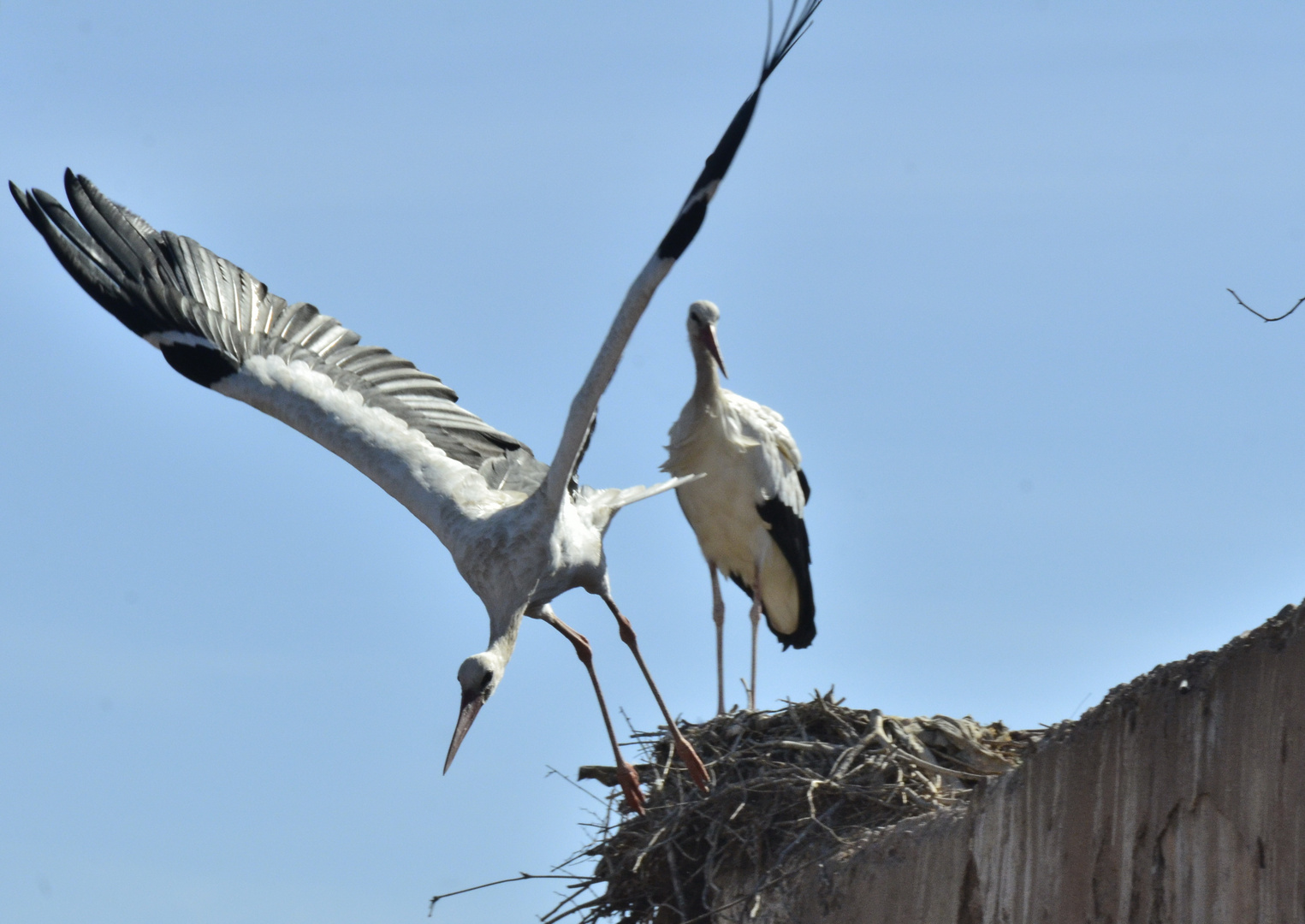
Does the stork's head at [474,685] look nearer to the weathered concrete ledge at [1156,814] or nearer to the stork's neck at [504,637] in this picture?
the stork's neck at [504,637]

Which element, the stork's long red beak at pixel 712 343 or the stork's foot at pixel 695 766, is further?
the stork's long red beak at pixel 712 343

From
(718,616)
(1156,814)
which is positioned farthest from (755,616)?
(1156,814)

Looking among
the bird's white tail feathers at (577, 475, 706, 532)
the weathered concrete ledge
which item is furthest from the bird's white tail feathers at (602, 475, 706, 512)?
the weathered concrete ledge

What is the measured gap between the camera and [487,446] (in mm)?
8297

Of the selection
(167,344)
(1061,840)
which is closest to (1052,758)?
(1061,840)

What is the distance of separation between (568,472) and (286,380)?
6.32 ft

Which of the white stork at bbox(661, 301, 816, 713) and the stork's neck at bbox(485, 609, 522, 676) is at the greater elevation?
the white stork at bbox(661, 301, 816, 713)

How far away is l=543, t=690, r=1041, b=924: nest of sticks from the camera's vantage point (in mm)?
6348

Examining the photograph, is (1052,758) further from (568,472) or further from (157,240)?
(157,240)

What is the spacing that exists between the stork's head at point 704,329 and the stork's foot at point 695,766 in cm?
251

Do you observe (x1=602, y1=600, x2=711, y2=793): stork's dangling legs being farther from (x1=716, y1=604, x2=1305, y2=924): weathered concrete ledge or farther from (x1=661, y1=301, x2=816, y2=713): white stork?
(x1=716, y1=604, x2=1305, y2=924): weathered concrete ledge

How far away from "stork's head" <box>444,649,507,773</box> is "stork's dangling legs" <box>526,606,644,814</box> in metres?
0.54

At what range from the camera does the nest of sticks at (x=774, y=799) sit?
20.8 ft

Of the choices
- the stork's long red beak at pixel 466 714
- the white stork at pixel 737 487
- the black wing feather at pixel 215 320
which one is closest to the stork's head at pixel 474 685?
the stork's long red beak at pixel 466 714
